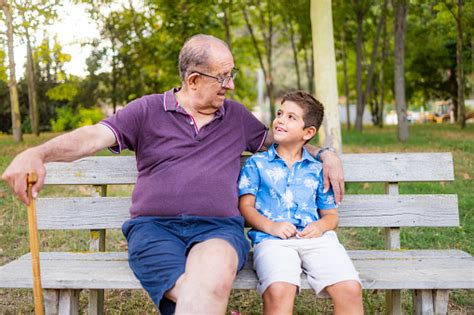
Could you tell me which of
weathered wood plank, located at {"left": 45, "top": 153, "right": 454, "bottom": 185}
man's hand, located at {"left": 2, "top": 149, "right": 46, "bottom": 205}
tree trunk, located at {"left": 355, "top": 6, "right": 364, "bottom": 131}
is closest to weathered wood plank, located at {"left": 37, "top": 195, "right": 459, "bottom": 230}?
weathered wood plank, located at {"left": 45, "top": 153, "right": 454, "bottom": 185}

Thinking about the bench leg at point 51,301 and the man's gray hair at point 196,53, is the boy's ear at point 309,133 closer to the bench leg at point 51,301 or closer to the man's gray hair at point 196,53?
the man's gray hair at point 196,53

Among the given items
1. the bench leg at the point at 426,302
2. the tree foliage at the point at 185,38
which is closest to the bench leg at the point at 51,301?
the bench leg at the point at 426,302

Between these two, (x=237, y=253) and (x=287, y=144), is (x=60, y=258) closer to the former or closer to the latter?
(x=237, y=253)

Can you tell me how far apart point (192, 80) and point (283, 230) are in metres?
0.96

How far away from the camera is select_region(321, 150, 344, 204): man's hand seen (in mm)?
3281

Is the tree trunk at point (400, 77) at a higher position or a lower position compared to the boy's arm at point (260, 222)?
higher

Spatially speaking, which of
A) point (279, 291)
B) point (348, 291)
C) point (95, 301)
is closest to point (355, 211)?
point (348, 291)

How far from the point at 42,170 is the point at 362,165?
1.99 m

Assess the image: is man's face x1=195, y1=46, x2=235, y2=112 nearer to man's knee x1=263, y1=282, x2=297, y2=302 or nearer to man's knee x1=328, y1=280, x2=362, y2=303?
man's knee x1=263, y1=282, x2=297, y2=302

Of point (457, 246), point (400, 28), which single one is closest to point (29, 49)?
point (400, 28)

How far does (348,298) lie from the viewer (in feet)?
9.04

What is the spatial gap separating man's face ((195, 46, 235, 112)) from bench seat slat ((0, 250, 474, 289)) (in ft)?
3.07

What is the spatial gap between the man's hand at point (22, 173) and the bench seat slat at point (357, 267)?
23.7 inches

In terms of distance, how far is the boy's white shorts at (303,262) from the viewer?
9.22 ft
